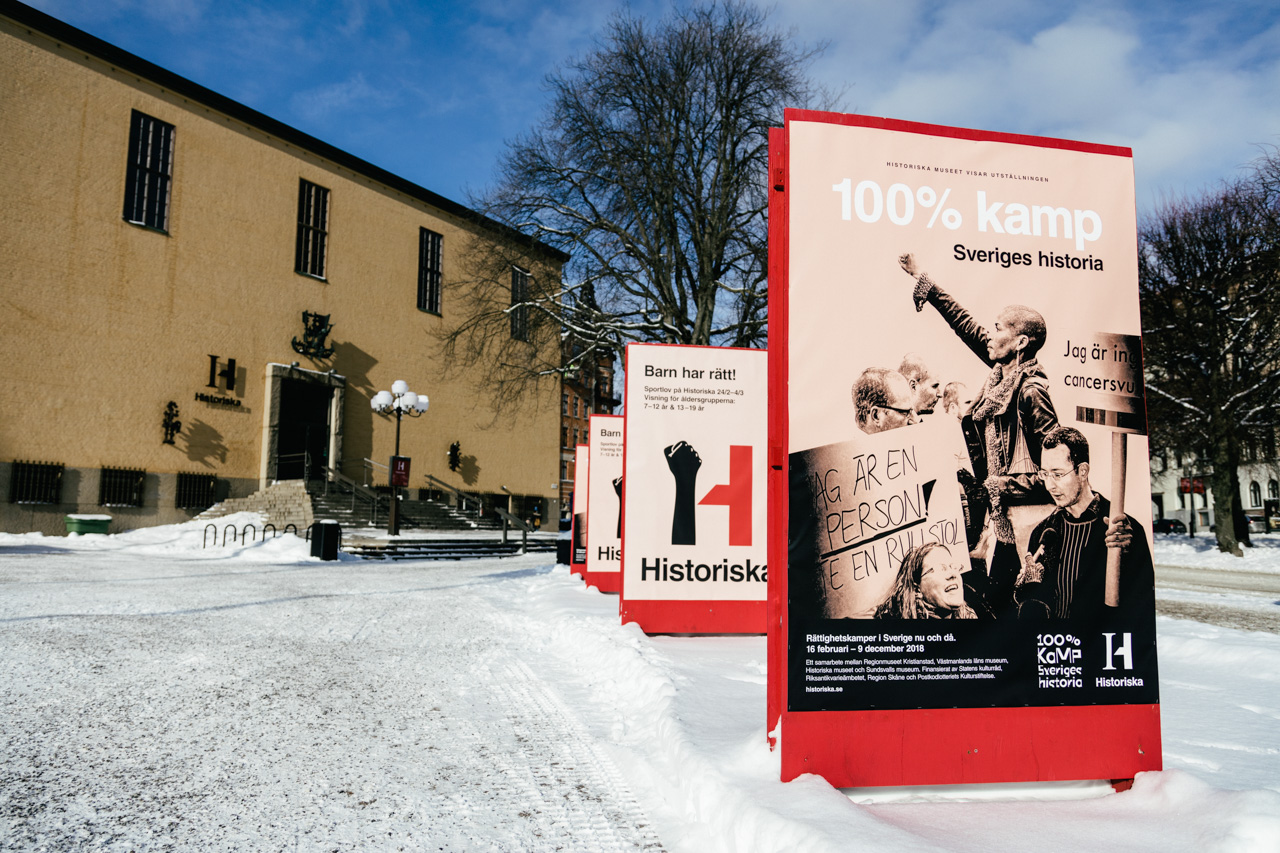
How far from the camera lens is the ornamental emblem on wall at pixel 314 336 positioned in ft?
100

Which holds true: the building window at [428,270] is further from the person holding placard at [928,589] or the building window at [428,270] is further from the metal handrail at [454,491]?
the person holding placard at [928,589]

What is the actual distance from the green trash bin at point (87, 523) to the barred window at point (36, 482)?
3.90ft

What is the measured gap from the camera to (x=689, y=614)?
25.1 ft

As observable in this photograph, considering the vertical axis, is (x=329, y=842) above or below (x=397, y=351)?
below

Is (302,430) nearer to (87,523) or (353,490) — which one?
(353,490)

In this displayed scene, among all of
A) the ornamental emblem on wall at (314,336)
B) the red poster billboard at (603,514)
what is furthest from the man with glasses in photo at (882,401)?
the ornamental emblem on wall at (314,336)

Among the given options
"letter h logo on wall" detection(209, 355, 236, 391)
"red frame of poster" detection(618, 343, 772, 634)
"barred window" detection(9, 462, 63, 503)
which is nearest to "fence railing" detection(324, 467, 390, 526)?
"letter h logo on wall" detection(209, 355, 236, 391)

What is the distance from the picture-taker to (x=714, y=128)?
18891mm

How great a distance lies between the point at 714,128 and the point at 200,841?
1837cm

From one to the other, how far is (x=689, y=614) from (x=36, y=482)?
76.7ft

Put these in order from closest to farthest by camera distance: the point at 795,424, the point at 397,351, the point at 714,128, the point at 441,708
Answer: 1. the point at 795,424
2. the point at 441,708
3. the point at 714,128
4. the point at 397,351

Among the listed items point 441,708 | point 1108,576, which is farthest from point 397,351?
point 1108,576

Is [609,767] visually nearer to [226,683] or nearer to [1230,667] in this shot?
[226,683]

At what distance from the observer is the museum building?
23.3 metres
